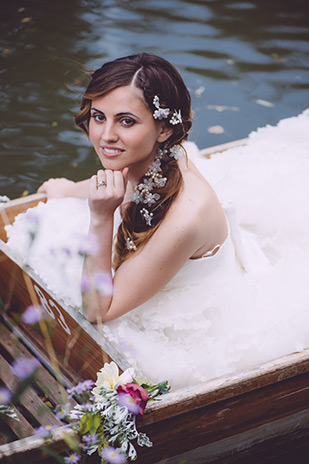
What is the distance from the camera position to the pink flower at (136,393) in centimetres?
168

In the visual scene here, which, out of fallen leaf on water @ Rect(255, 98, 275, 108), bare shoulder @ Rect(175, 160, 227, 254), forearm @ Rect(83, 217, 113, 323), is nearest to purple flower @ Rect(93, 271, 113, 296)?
forearm @ Rect(83, 217, 113, 323)

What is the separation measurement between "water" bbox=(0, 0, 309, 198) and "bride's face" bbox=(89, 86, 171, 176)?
1.97m

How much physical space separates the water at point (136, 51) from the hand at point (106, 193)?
2047mm

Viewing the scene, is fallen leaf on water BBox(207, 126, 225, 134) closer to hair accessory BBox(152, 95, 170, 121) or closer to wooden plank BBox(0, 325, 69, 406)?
wooden plank BBox(0, 325, 69, 406)

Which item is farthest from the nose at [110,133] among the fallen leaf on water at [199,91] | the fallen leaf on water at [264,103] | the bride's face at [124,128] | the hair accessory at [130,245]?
the fallen leaf on water at [264,103]

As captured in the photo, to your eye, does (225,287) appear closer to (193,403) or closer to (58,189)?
(193,403)

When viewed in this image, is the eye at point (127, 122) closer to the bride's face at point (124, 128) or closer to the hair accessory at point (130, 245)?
the bride's face at point (124, 128)

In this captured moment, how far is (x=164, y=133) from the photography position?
1988 mm

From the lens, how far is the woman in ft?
6.26

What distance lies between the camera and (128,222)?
6.99 ft

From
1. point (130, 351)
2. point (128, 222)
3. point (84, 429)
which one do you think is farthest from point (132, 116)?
point (84, 429)

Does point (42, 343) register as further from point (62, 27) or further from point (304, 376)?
point (62, 27)

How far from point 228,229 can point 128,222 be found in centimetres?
47

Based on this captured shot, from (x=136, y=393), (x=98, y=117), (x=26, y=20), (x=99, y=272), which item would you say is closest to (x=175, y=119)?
(x=98, y=117)
